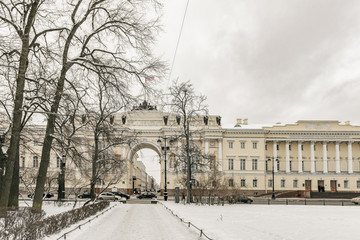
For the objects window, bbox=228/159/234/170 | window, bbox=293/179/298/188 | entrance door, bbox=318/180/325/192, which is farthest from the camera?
window, bbox=293/179/298/188

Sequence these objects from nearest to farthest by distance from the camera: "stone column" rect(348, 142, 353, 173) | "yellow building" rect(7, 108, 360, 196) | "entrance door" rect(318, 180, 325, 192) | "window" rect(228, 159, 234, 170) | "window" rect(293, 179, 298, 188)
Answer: "yellow building" rect(7, 108, 360, 196) → "window" rect(228, 159, 234, 170) → "entrance door" rect(318, 180, 325, 192) → "window" rect(293, 179, 298, 188) → "stone column" rect(348, 142, 353, 173)

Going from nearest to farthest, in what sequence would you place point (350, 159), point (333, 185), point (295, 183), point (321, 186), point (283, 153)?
point (295, 183)
point (321, 186)
point (333, 185)
point (350, 159)
point (283, 153)

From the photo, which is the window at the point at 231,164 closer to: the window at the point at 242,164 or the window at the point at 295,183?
the window at the point at 242,164

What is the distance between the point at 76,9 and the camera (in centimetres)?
1830

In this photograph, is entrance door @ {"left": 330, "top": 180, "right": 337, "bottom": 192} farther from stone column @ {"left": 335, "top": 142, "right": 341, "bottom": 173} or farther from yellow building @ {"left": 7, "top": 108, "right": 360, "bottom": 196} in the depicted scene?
stone column @ {"left": 335, "top": 142, "right": 341, "bottom": 173}

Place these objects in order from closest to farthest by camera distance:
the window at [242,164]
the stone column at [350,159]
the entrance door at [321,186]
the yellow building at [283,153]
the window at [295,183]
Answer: the yellow building at [283,153] → the window at [242,164] → the entrance door at [321,186] → the window at [295,183] → the stone column at [350,159]

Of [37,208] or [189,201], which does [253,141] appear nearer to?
[189,201]

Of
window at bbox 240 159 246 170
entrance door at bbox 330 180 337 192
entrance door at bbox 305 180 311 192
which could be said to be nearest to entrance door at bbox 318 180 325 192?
entrance door at bbox 330 180 337 192

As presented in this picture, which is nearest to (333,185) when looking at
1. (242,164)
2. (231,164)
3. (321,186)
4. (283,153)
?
(321,186)

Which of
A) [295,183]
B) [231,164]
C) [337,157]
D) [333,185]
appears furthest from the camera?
[337,157]

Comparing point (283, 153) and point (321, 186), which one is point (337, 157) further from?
point (283, 153)

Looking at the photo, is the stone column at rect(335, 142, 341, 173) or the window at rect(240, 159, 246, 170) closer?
the window at rect(240, 159, 246, 170)

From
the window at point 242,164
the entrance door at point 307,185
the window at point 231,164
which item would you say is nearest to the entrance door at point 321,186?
the entrance door at point 307,185

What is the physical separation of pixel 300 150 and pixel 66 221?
7418 centimetres
